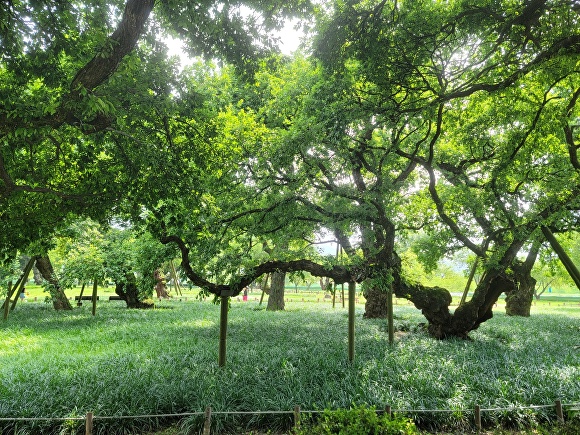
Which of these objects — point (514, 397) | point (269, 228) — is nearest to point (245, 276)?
point (269, 228)

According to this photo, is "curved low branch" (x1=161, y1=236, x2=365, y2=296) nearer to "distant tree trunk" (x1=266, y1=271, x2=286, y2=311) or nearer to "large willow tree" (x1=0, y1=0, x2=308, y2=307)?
"large willow tree" (x1=0, y1=0, x2=308, y2=307)

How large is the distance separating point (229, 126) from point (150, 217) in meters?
3.96

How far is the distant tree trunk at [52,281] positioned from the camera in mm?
19469

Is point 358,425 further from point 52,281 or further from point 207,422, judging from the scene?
point 52,281

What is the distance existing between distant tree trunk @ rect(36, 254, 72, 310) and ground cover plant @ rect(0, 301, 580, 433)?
778cm

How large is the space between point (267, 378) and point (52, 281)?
1696 cm

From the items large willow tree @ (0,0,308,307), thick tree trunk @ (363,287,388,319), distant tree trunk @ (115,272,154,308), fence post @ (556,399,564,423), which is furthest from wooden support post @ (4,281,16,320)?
fence post @ (556,399,564,423)

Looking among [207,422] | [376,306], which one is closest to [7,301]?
[376,306]

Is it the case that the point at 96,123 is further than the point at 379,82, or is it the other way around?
the point at 379,82

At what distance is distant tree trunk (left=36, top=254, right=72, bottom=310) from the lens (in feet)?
63.9

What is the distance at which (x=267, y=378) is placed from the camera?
7312 mm

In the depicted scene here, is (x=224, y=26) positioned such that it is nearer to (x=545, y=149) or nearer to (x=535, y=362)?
(x=535, y=362)

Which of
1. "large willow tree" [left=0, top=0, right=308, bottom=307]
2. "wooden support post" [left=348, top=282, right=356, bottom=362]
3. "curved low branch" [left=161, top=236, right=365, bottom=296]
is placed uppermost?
"large willow tree" [left=0, top=0, right=308, bottom=307]

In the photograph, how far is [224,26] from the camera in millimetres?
7062
